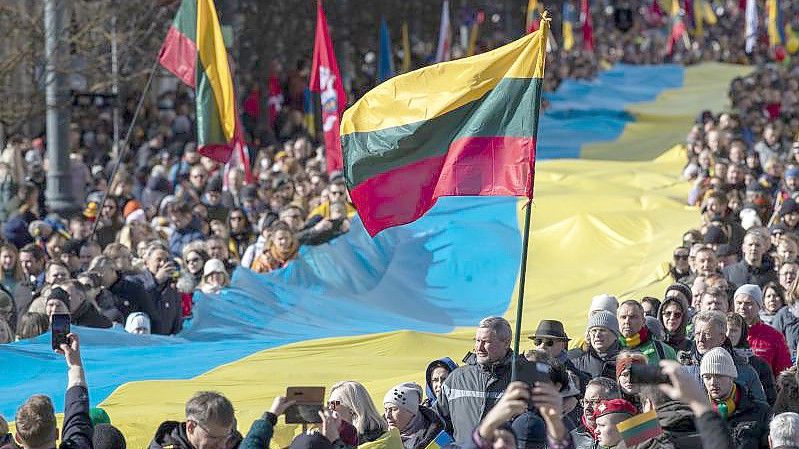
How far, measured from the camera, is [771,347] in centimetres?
1134

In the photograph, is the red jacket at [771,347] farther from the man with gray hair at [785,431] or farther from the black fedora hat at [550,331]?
the man with gray hair at [785,431]

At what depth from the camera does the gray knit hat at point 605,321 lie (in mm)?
10492

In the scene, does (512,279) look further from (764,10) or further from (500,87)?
(764,10)

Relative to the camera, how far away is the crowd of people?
776 cm

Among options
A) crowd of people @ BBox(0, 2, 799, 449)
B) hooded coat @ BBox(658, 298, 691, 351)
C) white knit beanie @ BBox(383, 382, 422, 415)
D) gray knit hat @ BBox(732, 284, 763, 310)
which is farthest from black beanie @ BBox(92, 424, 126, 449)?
gray knit hat @ BBox(732, 284, 763, 310)

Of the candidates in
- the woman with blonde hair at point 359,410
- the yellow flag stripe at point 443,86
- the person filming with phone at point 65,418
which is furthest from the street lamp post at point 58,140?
the person filming with phone at point 65,418

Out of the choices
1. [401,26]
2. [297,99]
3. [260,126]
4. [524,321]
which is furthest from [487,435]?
[401,26]

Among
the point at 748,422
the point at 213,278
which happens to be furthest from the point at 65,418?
the point at 213,278

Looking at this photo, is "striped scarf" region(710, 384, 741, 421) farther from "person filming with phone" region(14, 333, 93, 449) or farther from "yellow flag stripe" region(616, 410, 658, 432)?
"person filming with phone" region(14, 333, 93, 449)

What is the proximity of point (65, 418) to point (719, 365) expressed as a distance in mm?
2881

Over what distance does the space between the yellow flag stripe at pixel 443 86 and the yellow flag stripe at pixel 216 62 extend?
5307 mm

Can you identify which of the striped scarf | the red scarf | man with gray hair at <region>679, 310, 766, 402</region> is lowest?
the red scarf

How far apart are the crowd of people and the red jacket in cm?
1

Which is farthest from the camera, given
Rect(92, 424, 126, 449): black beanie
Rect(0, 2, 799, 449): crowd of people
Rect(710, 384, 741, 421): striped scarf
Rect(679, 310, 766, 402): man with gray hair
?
Rect(679, 310, 766, 402): man with gray hair
